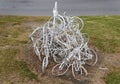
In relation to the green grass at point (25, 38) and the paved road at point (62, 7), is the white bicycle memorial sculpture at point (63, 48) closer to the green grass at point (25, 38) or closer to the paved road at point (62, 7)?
the green grass at point (25, 38)

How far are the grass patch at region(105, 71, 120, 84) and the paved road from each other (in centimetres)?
656

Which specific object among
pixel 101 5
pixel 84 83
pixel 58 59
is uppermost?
pixel 101 5

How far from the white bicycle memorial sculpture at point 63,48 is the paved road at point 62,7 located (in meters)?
5.97

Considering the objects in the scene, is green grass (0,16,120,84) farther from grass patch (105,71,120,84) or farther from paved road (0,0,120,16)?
paved road (0,0,120,16)

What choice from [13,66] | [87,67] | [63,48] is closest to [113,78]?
[87,67]

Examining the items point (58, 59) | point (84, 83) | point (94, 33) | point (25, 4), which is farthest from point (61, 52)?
point (25, 4)

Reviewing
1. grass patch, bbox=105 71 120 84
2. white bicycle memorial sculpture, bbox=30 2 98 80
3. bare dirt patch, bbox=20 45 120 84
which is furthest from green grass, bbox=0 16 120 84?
white bicycle memorial sculpture, bbox=30 2 98 80

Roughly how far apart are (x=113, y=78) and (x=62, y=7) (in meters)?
7.83

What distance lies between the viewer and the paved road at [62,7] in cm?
1619

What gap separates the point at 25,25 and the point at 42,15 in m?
2.57

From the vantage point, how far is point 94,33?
1243cm

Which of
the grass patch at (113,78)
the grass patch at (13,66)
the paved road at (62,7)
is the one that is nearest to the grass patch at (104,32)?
the grass patch at (113,78)

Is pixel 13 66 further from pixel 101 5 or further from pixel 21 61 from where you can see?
pixel 101 5

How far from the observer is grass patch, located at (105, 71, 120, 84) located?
9.67 meters
